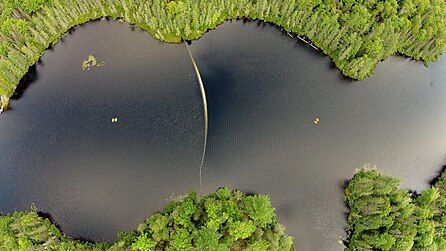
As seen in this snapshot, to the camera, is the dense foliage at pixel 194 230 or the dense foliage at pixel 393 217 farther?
the dense foliage at pixel 393 217

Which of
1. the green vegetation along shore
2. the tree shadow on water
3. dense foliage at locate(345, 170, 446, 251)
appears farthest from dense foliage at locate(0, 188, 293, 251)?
the green vegetation along shore

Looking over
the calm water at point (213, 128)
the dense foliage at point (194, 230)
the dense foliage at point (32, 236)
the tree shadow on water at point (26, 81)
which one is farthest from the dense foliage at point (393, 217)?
the tree shadow on water at point (26, 81)

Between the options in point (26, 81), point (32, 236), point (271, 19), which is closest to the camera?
point (32, 236)

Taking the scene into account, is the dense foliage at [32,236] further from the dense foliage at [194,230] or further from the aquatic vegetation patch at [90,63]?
the aquatic vegetation patch at [90,63]

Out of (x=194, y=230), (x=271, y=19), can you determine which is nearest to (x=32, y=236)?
(x=194, y=230)

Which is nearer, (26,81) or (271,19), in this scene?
(26,81)

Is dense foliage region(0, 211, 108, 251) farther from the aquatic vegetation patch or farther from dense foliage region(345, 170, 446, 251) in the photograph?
dense foliage region(345, 170, 446, 251)

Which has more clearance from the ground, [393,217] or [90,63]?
[90,63]

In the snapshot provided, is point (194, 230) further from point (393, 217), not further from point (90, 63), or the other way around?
point (90, 63)
